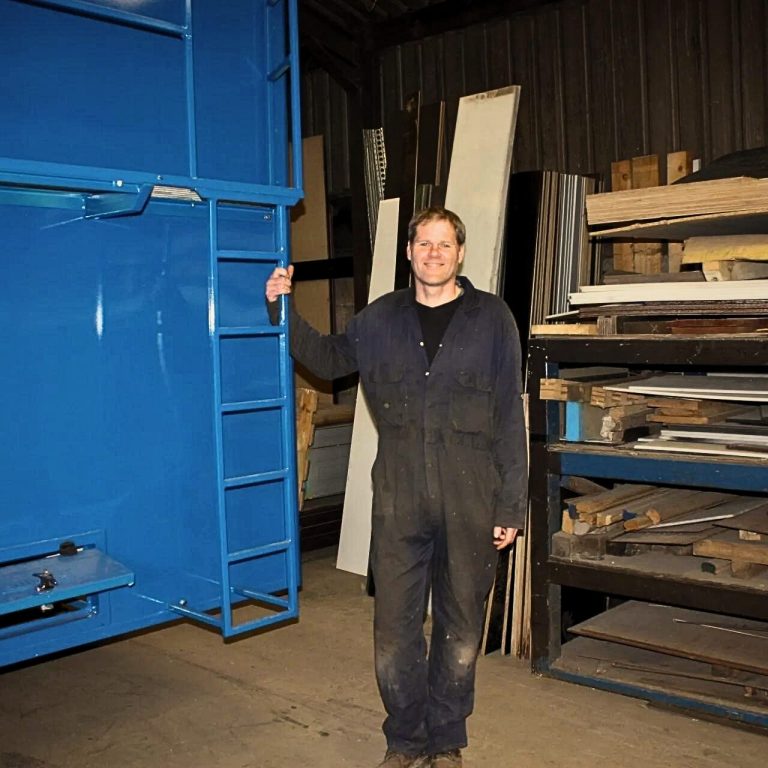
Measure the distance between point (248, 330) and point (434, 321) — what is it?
828 millimetres

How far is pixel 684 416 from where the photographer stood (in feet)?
15.7

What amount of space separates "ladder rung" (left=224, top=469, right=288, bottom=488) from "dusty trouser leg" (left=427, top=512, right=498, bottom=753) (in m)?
0.91

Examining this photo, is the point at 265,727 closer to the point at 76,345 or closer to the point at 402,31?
the point at 76,345

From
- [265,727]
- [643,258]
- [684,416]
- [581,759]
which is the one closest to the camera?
[581,759]

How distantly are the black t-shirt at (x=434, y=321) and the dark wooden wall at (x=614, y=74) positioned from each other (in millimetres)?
2828

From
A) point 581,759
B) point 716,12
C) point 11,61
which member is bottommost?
point 581,759

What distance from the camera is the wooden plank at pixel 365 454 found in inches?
267

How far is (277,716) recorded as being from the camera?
4.56m

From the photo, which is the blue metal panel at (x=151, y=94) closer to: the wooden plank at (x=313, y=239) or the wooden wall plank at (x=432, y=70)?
the wooden wall plank at (x=432, y=70)

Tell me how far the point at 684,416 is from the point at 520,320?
4.80 ft

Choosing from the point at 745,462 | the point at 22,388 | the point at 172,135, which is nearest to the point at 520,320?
the point at 745,462

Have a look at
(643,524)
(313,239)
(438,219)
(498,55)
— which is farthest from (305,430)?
(438,219)

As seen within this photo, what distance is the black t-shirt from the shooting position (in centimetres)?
386

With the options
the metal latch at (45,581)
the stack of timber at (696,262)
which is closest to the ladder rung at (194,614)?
the metal latch at (45,581)
